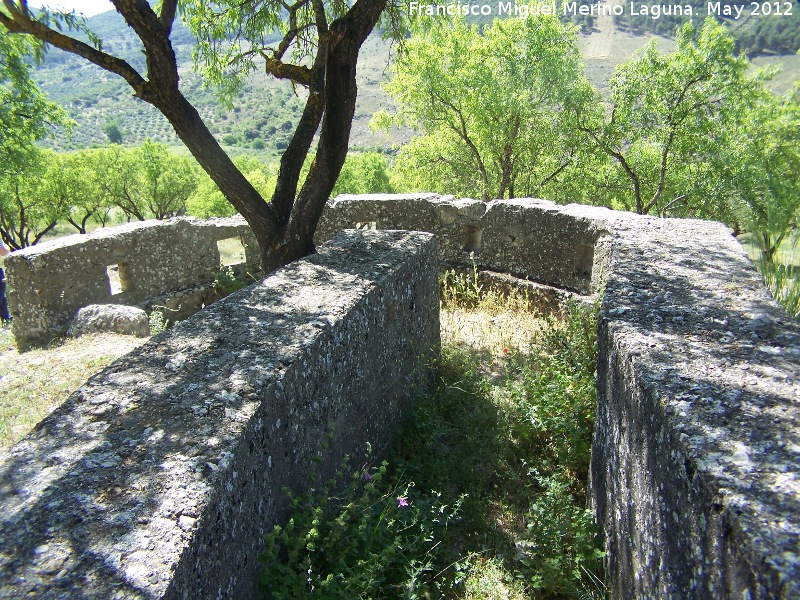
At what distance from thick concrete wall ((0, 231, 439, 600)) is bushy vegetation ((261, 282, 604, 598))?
0.25 m

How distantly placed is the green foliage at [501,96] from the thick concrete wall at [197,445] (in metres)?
13.9

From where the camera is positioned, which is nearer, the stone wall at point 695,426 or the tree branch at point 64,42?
the stone wall at point 695,426

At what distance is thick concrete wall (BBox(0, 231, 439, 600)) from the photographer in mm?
1785

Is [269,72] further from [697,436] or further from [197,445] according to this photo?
[697,436]

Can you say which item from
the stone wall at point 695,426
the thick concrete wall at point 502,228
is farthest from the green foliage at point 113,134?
the stone wall at point 695,426

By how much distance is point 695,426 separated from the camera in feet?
6.51

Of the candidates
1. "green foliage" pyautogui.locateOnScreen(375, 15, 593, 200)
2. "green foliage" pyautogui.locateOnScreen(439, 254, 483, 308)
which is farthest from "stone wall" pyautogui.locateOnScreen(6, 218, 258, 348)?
"green foliage" pyautogui.locateOnScreen(375, 15, 593, 200)

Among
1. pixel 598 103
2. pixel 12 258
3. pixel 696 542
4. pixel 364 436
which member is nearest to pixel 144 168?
pixel 598 103

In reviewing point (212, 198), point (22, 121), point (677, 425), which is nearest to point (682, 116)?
point (677, 425)

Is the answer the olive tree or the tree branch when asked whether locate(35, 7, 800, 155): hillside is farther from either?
the tree branch

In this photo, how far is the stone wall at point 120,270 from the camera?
7355mm

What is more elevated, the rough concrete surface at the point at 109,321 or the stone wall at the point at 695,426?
the stone wall at the point at 695,426

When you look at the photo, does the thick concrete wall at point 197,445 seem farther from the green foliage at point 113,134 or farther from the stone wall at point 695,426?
the green foliage at point 113,134

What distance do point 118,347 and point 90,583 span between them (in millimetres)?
5191
